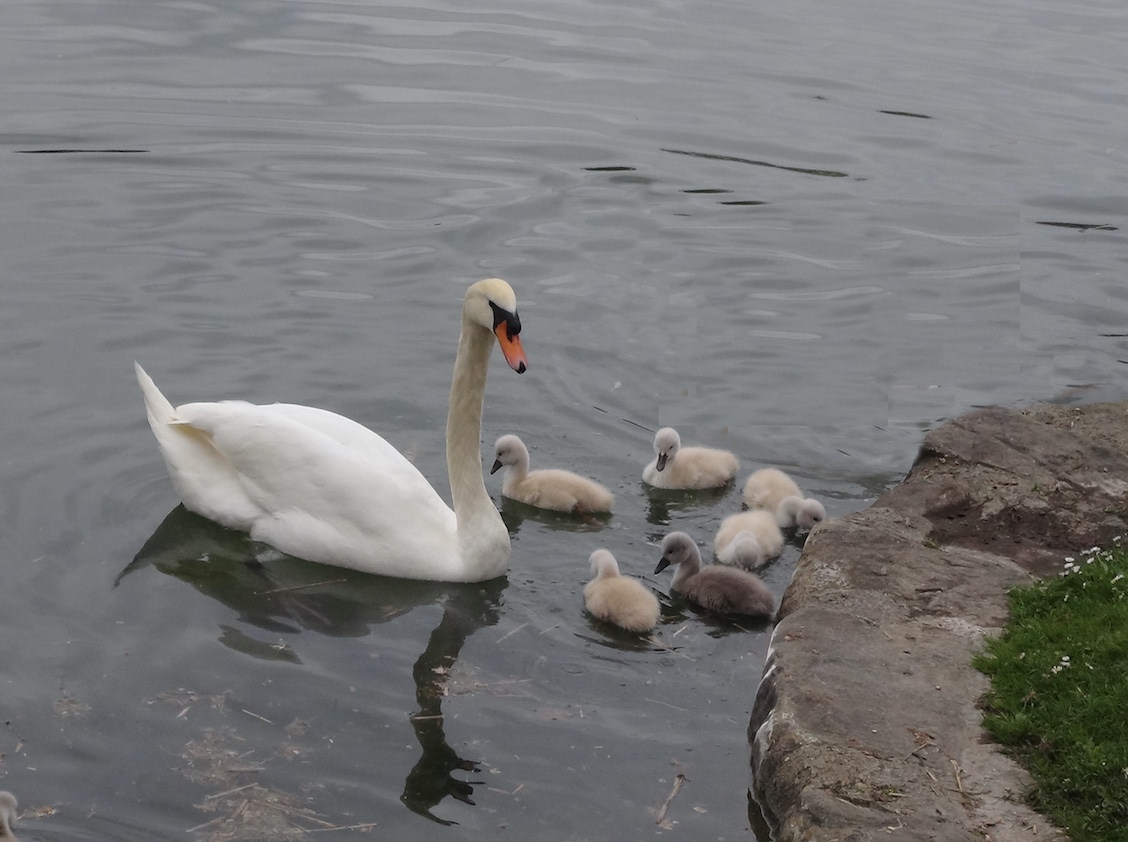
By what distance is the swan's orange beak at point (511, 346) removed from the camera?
6.85m

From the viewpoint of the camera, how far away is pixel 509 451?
854 centimetres

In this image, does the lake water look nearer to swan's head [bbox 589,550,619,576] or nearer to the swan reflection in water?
the swan reflection in water

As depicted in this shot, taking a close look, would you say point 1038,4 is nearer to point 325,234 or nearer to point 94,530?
point 325,234

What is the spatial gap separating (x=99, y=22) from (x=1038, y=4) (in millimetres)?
14116

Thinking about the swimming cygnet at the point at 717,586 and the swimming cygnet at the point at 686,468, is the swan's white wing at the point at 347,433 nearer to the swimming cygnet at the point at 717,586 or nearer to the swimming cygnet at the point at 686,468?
the swimming cygnet at the point at 717,586

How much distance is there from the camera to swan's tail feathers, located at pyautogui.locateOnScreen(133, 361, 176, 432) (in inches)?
319

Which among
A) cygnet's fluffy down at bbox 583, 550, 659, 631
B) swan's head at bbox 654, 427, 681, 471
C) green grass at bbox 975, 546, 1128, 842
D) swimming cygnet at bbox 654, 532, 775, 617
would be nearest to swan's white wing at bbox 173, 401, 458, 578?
cygnet's fluffy down at bbox 583, 550, 659, 631

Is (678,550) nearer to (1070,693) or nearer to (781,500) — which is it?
(781,500)

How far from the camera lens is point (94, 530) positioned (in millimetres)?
7750

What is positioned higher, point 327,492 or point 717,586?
point 327,492

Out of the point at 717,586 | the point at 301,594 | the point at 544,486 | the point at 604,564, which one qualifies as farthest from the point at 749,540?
the point at 301,594

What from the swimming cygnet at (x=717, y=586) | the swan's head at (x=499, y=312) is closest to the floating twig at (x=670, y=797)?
the swimming cygnet at (x=717, y=586)

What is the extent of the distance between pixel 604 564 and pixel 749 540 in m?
0.88

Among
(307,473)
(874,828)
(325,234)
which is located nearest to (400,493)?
(307,473)
